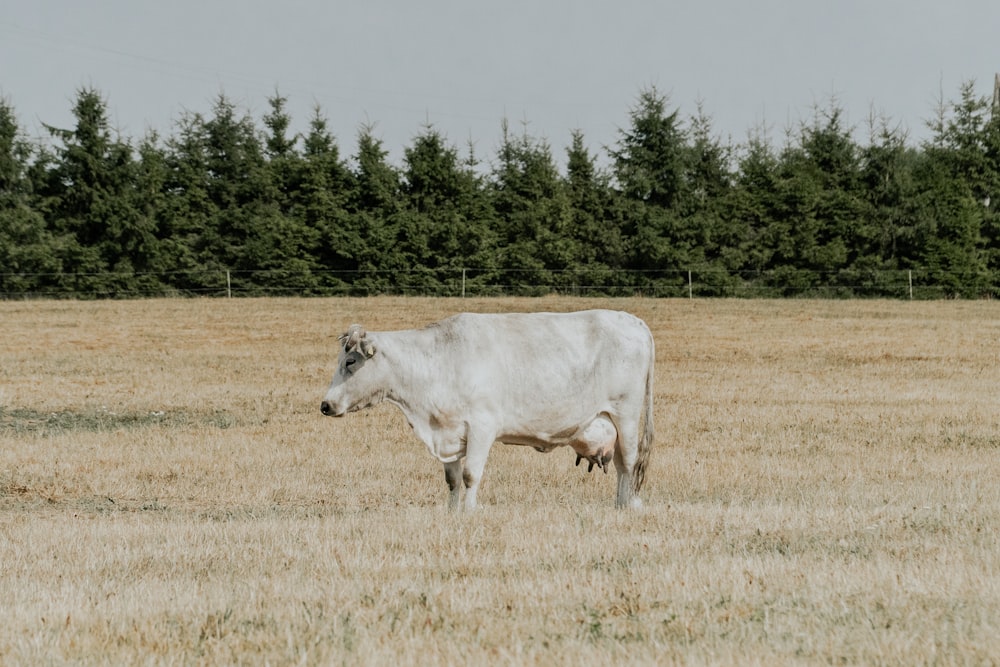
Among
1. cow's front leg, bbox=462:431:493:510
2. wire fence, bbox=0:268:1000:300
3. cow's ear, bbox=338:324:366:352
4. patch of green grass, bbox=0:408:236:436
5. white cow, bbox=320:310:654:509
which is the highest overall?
wire fence, bbox=0:268:1000:300

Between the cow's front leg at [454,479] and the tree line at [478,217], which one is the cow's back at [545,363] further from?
the tree line at [478,217]

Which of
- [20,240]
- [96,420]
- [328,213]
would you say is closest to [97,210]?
[20,240]

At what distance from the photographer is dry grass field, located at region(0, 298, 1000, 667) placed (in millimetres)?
5504

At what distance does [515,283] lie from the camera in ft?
160

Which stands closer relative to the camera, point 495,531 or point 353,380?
point 495,531

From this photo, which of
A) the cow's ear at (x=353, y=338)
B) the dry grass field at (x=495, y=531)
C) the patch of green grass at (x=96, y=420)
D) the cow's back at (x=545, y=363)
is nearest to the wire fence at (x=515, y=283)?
the dry grass field at (x=495, y=531)

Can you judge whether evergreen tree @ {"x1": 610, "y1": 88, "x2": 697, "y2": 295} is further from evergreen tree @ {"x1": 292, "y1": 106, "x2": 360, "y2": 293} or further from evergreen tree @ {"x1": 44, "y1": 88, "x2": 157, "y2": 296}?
evergreen tree @ {"x1": 44, "y1": 88, "x2": 157, "y2": 296}

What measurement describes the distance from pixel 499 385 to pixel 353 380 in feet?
4.55

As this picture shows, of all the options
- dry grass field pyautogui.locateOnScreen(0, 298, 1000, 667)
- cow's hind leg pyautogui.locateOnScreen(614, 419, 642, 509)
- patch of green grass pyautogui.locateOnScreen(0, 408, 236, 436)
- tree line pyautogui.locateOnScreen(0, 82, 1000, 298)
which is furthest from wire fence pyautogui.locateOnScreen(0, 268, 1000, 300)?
cow's hind leg pyautogui.locateOnScreen(614, 419, 642, 509)

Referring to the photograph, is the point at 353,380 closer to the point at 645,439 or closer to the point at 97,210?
the point at 645,439

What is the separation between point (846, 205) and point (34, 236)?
114 feet

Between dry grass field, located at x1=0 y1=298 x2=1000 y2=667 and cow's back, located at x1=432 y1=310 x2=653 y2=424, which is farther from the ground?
cow's back, located at x1=432 y1=310 x2=653 y2=424

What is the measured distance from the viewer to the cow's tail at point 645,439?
1113cm

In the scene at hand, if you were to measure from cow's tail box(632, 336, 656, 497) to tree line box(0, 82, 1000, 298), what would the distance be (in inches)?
1442
